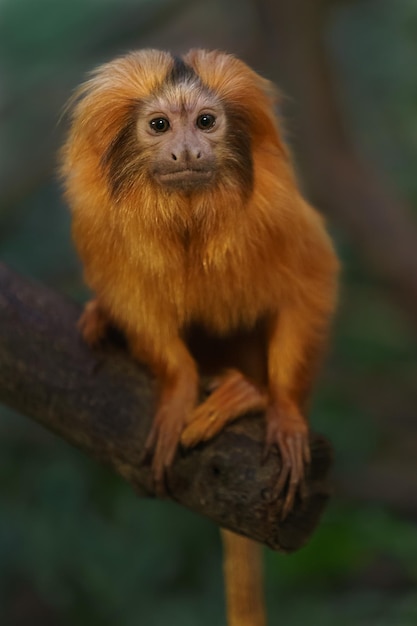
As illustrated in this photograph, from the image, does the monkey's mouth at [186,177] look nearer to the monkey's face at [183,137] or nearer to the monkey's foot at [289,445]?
the monkey's face at [183,137]

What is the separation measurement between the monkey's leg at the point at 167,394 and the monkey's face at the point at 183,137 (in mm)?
436

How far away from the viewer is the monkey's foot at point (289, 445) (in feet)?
6.30

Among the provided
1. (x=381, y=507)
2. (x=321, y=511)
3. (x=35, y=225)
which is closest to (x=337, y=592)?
(x=381, y=507)

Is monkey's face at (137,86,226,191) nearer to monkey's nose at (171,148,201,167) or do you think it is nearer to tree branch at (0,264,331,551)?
monkey's nose at (171,148,201,167)

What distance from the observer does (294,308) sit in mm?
2150

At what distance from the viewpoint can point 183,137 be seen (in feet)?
6.00

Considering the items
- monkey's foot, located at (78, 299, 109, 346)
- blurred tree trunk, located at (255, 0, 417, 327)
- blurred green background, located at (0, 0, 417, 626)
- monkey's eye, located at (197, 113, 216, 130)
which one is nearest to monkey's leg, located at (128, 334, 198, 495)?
monkey's foot, located at (78, 299, 109, 346)

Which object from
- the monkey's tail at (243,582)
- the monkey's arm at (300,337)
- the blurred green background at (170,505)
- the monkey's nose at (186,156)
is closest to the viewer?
the monkey's nose at (186,156)

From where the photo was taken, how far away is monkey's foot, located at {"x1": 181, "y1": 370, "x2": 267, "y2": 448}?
203cm

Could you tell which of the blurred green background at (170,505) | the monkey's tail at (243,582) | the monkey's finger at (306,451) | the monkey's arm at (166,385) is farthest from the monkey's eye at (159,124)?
the blurred green background at (170,505)

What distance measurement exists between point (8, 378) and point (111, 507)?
3.93 feet

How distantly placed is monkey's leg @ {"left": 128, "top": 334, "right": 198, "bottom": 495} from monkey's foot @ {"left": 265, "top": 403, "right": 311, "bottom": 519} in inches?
7.9

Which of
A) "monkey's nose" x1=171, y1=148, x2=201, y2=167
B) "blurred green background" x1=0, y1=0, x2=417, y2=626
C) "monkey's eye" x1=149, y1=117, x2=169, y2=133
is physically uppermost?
"monkey's eye" x1=149, y1=117, x2=169, y2=133

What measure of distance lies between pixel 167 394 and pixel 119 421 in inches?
5.1
